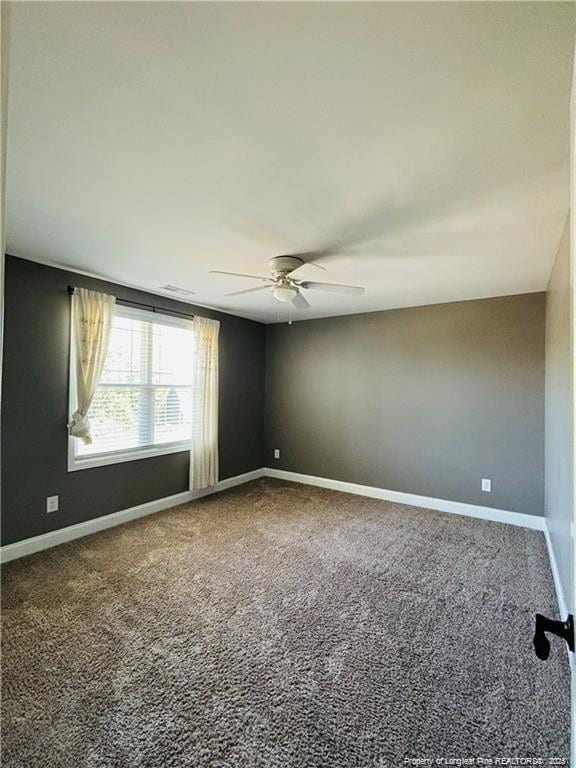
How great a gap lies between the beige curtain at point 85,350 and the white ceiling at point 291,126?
67 cm

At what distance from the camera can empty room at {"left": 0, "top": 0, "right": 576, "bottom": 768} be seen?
114 cm

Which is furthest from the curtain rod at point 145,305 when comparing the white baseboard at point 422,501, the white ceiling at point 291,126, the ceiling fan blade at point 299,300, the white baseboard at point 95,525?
the white baseboard at point 422,501

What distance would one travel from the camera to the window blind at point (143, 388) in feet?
11.4

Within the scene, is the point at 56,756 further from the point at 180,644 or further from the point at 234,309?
the point at 234,309

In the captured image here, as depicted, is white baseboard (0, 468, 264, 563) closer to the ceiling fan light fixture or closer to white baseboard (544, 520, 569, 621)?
the ceiling fan light fixture

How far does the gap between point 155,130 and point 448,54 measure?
1077 mm

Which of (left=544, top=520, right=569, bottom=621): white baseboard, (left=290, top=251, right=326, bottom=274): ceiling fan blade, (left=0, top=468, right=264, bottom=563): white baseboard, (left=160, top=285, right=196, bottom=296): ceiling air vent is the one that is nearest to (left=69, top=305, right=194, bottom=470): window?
(left=160, top=285, right=196, bottom=296): ceiling air vent

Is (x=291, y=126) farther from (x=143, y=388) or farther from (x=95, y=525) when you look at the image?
(x=95, y=525)

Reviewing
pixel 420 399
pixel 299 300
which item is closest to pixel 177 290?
pixel 299 300

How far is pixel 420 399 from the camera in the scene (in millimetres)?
4305

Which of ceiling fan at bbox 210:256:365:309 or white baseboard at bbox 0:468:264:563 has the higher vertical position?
ceiling fan at bbox 210:256:365:309

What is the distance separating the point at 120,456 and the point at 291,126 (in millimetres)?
3262

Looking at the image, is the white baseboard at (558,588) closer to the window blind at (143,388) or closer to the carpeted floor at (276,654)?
the carpeted floor at (276,654)

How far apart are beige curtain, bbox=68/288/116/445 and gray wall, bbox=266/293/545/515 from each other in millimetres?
2696
